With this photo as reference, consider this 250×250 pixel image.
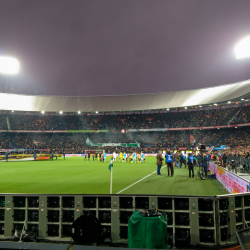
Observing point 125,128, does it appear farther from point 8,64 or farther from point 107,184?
point 107,184

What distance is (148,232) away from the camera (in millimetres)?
4613

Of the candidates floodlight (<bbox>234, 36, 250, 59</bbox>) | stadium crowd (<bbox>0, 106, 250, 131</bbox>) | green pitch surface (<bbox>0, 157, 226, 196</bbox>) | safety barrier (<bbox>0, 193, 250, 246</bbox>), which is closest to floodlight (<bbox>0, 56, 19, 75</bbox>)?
stadium crowd (<bbox>0, 106, 250, 131</bbox>)

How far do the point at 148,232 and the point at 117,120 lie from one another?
211 ft

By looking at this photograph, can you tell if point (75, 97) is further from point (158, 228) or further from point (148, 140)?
point (158, 228)

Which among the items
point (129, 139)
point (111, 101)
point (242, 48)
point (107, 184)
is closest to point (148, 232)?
point (107, 184)

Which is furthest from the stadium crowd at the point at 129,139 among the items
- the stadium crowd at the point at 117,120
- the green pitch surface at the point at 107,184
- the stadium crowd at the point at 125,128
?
the green pitch surface at the point at 107,184

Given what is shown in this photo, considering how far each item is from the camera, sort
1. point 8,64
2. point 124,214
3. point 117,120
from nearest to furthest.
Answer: point 124,214 → point 8,64 → point 117,120

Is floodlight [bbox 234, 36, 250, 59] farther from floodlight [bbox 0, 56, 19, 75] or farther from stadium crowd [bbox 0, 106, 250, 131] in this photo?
floodlight [bbox 0, 56, 19, 75]

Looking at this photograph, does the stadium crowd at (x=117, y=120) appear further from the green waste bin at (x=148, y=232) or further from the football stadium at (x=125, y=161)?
the green waste bin at (x=148, y=232)

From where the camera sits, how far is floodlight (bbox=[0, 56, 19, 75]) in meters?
41.0

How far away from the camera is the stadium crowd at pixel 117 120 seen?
58188 millimetres

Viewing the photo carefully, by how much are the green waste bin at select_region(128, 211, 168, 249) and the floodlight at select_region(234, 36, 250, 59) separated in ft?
119

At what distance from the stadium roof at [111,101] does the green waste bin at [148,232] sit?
47831mm

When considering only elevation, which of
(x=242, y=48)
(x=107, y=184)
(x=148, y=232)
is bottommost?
(x=107, y=184)
